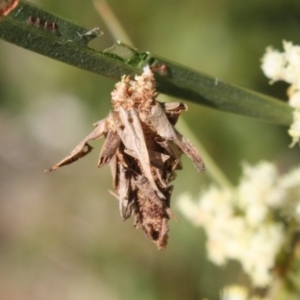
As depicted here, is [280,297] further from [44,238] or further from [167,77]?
[44,238]

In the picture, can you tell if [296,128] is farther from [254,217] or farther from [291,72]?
[254,217]

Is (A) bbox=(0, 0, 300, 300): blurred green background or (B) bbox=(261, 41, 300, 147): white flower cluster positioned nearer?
(B) bbox=(261, 41, 300, 147): white flower cluster

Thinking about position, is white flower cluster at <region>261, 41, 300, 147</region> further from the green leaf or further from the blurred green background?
the blurred green background

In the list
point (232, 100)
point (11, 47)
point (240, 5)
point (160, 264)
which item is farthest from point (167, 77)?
point (11, 47)

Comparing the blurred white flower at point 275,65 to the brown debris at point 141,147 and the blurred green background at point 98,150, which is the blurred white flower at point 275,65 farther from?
the blurred green background at point 98,150

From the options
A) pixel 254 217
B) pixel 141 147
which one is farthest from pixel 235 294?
pixel 141 147

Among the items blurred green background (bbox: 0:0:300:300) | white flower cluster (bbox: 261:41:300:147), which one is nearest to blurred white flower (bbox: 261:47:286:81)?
white flower cluster (bbox: 261:41:300:147)
